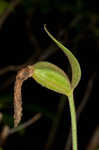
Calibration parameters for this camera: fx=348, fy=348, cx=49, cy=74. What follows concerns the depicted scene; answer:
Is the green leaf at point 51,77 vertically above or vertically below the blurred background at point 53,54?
above

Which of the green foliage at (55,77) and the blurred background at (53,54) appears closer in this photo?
the green foliage at (55,77)

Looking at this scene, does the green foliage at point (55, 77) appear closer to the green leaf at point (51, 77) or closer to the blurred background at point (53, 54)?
the green leaf at point (51, 77)

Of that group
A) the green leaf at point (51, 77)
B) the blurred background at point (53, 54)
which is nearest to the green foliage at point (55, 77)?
the green leaf at point (51, 77)

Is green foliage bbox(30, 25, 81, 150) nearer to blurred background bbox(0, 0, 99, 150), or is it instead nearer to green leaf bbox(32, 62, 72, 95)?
green leaf bbox(32, 62, 72, 95)

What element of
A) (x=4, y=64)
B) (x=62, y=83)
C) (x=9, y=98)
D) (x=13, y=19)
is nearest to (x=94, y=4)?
(x=13, y=19)

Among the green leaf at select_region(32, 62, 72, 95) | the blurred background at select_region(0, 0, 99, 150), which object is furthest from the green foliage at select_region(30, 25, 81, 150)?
the blurred background at select_region(0, 0, 99, 150)
